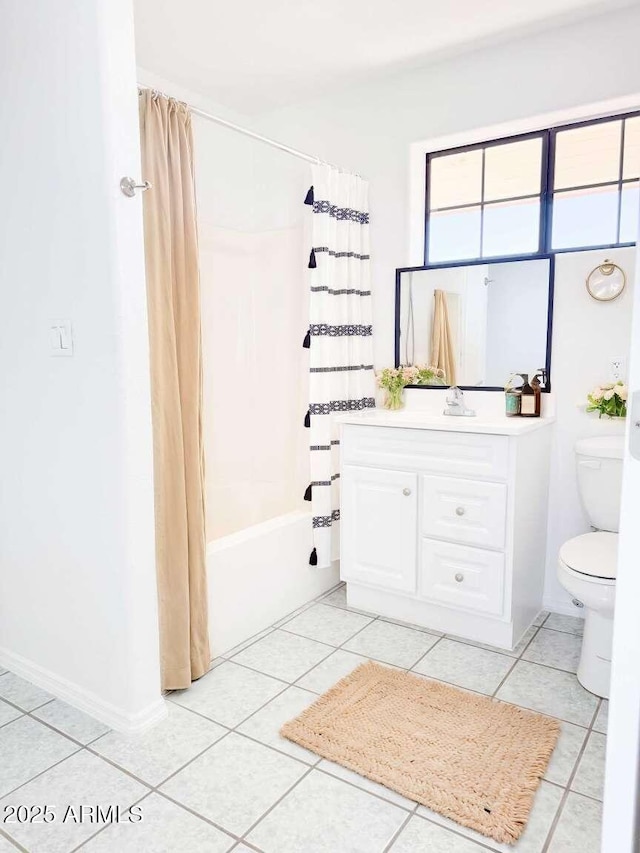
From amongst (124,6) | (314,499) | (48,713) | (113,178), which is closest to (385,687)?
(314,499)

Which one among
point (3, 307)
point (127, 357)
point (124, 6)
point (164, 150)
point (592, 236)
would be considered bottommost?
point (127, 357)

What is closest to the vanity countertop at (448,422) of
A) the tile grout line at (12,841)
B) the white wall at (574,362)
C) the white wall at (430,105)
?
the white wall at (574,362)

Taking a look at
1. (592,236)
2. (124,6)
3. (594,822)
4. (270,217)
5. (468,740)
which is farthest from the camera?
(270,217)

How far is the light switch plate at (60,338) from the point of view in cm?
189

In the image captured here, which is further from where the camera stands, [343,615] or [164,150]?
[343,615]

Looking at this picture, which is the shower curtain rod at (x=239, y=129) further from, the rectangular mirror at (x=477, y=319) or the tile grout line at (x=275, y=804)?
the tile grout line at (x=275, y=804)

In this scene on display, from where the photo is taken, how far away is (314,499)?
2.89 metres

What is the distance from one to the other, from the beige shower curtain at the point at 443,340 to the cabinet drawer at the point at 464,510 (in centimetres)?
69

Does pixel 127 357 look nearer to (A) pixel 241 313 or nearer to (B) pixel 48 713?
(B) pixel 48 713

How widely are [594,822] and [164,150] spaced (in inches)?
91.3

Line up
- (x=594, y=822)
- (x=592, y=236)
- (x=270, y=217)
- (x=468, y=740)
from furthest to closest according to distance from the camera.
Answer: (x=270, y=217)
(x=592, y=236)
(x=468, y=740)
(x=594, y=822)

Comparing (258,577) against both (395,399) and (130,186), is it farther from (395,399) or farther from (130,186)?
(130,186)

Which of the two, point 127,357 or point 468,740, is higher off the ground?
point 127,357

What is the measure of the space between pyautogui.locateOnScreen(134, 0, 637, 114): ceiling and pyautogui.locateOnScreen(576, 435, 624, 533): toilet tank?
68.4 inches
